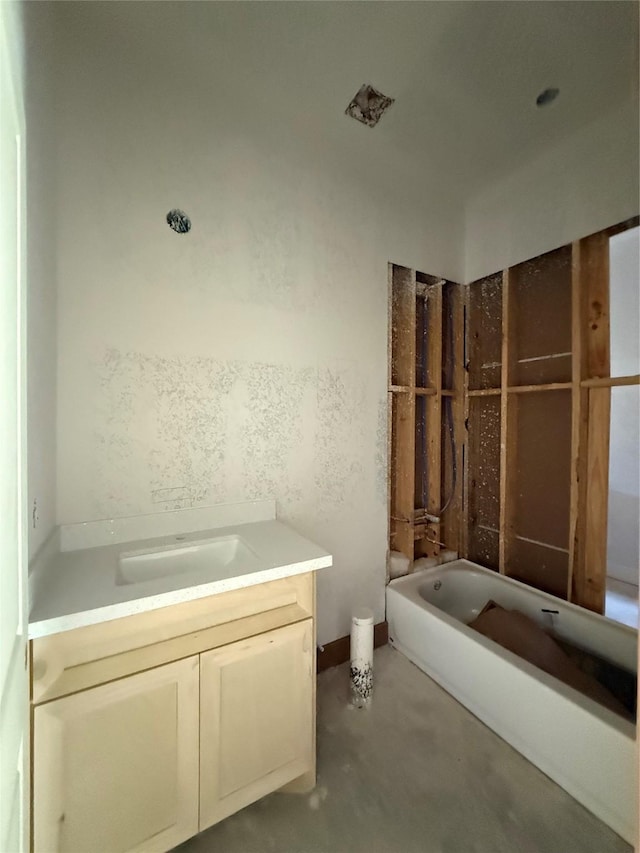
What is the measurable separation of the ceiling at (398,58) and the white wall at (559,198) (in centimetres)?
10

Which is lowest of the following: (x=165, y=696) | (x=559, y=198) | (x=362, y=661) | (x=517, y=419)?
(x=362, y=661)

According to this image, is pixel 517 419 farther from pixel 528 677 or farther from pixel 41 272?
pixel 41 272

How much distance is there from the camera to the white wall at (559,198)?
1632 millimetres

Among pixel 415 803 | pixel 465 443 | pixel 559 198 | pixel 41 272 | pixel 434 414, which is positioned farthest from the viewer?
pixel 465 443

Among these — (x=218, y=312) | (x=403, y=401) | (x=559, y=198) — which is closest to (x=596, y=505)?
(x=403, y=401)

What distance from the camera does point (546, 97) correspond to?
158cm

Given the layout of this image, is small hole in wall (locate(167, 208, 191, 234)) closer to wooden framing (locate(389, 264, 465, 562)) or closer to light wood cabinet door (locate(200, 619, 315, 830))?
wooden framing (locate(389, 264, 465, 562))

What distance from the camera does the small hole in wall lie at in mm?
1391

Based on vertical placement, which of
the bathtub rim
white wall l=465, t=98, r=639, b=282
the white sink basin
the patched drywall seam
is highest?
white wall l=465, t=98, r=639, b=282

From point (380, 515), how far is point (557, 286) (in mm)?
1651

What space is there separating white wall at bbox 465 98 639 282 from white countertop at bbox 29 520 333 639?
211 centimetres

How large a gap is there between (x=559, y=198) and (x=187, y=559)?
2589mm

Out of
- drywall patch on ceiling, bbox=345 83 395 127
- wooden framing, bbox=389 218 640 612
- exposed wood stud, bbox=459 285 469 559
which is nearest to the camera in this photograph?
drywall patch on ceiling, bbox=345 83 395 127

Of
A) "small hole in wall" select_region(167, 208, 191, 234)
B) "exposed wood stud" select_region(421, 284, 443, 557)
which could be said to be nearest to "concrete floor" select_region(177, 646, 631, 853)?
"exposed wood stud" select_region(421, 284, 443, 557)
